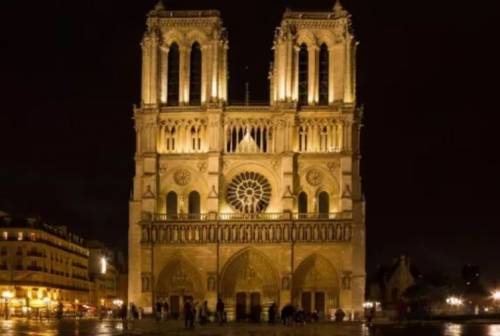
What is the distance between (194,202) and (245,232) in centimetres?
514

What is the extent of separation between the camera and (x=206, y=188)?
78.2 m

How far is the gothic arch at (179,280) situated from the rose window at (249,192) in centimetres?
581

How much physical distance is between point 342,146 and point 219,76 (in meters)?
10.6

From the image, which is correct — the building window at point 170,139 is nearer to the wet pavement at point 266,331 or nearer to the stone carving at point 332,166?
the stone carving at point 332,166

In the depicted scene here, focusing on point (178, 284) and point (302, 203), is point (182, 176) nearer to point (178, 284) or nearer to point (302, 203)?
point (178, 284)

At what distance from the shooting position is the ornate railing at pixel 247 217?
76.6 metres

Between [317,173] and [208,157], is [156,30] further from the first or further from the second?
[317,173]

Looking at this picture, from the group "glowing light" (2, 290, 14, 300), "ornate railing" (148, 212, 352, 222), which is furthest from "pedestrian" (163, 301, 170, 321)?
"glowing light" (2, 290, 14, 300)

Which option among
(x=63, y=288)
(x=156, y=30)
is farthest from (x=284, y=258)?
(x=63, y=288)

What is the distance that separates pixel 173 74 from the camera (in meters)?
81.6

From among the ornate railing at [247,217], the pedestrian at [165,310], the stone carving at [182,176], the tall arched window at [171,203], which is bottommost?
the pedestrian at [165,310]

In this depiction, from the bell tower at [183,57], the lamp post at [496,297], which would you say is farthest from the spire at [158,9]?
the lamp post at [496,297]

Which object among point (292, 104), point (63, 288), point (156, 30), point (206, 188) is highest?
point (156, 30)

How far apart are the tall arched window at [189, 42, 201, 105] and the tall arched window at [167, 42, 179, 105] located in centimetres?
107
